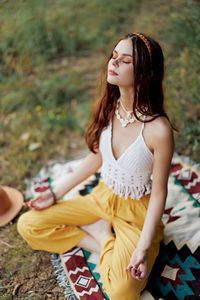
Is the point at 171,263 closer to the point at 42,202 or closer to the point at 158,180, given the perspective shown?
the point at 158,180

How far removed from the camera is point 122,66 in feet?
5.08

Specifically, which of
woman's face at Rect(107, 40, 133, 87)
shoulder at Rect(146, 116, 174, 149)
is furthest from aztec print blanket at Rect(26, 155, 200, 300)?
woman's face at Rect(107, 40, 133, 87)

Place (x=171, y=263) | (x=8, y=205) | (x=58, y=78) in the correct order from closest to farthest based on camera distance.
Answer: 1. (x=171, y=263)
2. (x=8, y=205)
3. (x=58, y=78)

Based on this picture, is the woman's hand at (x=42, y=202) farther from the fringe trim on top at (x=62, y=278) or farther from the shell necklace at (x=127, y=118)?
the shell necklace at (x=127, y=118)

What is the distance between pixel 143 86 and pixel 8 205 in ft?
3.34

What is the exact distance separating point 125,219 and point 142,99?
1.67ft

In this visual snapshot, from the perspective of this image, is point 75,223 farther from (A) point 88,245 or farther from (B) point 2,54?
(B) point 2,54

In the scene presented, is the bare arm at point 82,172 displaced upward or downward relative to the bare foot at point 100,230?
upward

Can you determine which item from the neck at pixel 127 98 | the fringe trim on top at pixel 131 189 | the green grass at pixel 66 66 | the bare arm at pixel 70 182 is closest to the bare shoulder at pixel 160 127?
the neck at pixel 127 98

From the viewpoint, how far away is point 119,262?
1600mm

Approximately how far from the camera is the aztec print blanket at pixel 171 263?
169 centimetres

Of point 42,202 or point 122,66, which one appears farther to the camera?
point 42,202

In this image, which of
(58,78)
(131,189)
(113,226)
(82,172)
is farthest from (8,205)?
(58,78)

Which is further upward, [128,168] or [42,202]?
[128,168]
